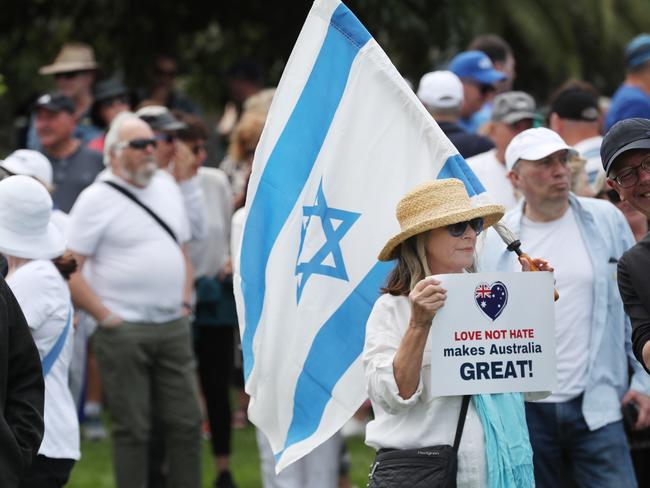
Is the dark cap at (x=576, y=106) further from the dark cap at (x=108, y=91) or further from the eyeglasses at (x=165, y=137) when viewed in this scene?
the dark cap at (x=108, y=91)

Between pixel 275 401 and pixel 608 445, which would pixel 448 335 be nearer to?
pixel 275 401

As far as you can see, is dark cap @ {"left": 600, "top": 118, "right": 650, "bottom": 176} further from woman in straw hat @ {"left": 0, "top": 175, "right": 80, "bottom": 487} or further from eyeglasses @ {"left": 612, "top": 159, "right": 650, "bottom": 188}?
woman in straw hat @ {"left": 0, "top": 175, "right": 80, "bottom": 487}

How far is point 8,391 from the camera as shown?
17.1 feet

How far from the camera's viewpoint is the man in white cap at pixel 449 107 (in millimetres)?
8648

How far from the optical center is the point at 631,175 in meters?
5.39

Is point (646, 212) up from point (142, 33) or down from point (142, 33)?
down

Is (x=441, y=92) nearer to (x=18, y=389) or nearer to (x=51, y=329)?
(x=51, y=329)

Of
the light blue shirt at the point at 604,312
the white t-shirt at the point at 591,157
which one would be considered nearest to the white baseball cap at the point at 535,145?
the light blue shirt at the point at 604,312

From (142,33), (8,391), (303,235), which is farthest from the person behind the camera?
(142,33)

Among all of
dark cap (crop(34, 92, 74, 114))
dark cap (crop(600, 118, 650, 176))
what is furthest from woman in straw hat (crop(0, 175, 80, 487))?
dark cap (crop(34, 92, 74, 114))

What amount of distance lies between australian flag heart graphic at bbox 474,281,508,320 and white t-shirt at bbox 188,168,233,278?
5142 mm

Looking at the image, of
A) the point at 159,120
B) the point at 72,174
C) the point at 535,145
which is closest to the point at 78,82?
the point at 72,174

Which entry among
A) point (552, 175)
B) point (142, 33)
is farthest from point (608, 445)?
point (142, 33)

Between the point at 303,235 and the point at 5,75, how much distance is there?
389 inches
